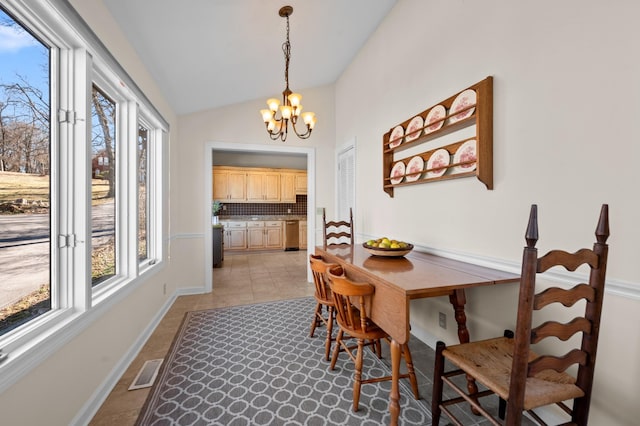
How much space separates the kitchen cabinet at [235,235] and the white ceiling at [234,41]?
422 cm

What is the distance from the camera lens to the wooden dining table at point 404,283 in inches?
55.5

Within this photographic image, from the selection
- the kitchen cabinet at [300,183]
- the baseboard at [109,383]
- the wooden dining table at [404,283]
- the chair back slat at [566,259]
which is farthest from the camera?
the kitchen cabinet at [300,183]

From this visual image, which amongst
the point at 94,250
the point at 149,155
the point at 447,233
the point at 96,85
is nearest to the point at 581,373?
the point at 447,233

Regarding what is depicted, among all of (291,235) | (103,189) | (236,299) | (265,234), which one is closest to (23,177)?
(103,189)

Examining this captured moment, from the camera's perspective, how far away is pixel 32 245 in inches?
51.7

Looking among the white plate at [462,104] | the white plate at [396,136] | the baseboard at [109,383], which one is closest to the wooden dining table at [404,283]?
the white plate at [462,104]

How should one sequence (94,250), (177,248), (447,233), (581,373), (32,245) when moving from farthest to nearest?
(177,248) → (447,233) → (94,250) → (32,245) → (581,373)

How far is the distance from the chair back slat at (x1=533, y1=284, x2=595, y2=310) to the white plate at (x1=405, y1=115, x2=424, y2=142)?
1662mm

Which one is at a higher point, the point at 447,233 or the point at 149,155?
the point at 149,155

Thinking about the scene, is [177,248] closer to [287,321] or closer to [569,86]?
[287,321]

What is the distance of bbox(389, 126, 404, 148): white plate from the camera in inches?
106

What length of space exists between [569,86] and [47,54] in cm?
273

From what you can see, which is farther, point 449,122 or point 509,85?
point 449,122

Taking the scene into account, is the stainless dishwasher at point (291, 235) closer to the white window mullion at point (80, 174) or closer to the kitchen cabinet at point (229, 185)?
the kitchen cabinet at point (229, 185)
